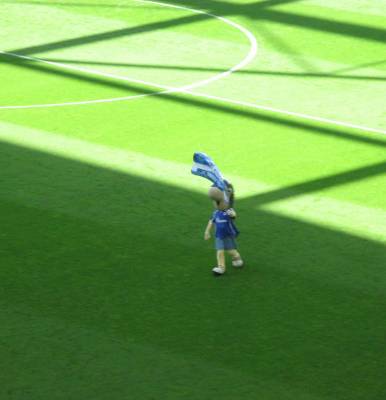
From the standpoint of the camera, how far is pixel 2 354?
10039mm

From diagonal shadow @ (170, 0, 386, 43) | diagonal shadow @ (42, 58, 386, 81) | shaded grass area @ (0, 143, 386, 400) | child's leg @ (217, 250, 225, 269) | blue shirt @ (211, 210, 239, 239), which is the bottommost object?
shaded grass area @ (0, 143, 386, 400)

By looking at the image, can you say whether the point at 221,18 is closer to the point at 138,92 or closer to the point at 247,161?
the point at 138,92

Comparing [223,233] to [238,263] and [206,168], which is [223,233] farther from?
[206,168]

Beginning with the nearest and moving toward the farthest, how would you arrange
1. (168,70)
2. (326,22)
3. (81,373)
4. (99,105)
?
(81,373), (99,105), (168,70), (326,22)

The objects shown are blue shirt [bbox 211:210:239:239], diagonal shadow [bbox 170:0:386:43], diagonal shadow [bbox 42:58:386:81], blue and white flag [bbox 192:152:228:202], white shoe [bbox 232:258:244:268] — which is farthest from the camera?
diagonal shadow [bbox 170:0:386:43]

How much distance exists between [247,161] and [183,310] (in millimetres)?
4233

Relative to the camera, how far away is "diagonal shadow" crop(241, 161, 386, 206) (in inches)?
536

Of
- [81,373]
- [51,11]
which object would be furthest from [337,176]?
[51,11]

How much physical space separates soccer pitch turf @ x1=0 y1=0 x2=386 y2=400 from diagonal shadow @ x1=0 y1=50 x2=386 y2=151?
41 millimetres

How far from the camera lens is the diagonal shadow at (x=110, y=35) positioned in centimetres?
1945

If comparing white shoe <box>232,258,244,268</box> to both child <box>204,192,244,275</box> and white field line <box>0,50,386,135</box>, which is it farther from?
white field line <box>0,50,386,135</box>

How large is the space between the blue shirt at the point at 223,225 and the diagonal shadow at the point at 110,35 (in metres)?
8.61

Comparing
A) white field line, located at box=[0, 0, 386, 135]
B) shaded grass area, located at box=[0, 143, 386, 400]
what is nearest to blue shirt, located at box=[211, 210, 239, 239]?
shaded grass area, located at box=[0, 143, 386, 400]

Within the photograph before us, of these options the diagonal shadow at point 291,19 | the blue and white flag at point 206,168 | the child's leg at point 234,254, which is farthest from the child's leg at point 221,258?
the diagonal shadow at point 291,19
